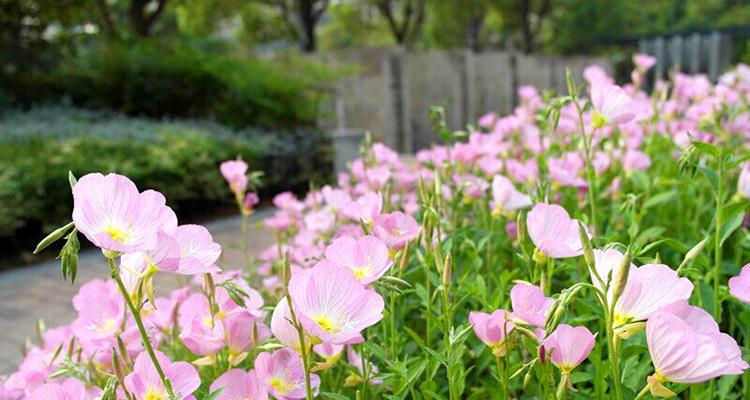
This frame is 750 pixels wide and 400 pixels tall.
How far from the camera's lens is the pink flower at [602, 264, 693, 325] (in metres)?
0.75

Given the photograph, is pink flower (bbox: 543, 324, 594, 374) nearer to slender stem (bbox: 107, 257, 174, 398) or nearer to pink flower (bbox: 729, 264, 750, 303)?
pink flower (bbox: 729, 264, 750, 303)

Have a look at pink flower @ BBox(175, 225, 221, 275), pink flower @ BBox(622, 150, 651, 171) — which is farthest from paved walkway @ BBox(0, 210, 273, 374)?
pink flower @ BBox(175, 225, 221, 275)

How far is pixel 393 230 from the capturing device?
1073 millimetres

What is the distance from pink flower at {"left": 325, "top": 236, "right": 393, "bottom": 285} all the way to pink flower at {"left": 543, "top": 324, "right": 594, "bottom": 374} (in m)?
0.20

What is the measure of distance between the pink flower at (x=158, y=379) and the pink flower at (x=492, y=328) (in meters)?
0.33

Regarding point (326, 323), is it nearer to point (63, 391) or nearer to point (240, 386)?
point (240, 386)

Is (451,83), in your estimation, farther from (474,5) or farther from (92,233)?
(92,233)

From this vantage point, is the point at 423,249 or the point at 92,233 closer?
the point at 92,233

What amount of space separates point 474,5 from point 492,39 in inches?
→ 609

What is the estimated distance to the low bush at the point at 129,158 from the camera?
4.57 m

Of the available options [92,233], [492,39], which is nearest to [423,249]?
[92,233]

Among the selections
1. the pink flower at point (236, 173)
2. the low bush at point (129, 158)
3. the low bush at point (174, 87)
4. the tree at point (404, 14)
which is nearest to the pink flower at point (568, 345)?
the pink flower at point (236, 173)

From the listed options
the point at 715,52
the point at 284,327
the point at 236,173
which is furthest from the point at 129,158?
the point at 715,52

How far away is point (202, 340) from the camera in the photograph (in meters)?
1.06
